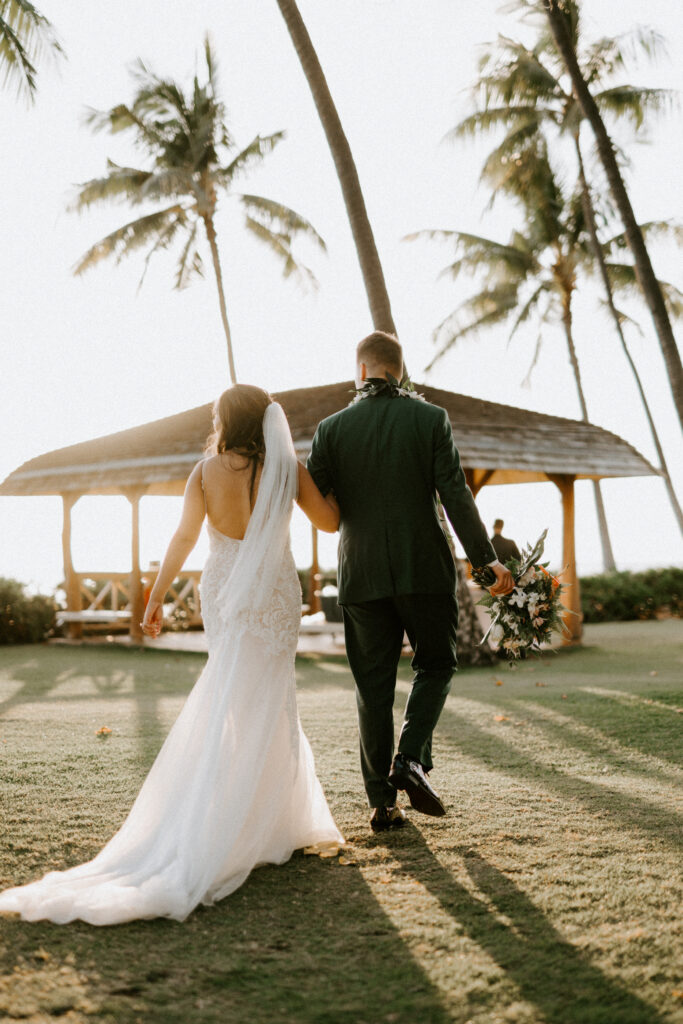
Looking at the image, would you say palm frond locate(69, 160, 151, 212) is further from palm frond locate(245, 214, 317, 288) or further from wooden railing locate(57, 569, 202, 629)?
wooden railing locate(57, 569, 202, 629)

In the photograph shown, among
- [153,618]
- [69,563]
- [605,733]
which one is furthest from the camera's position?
[69,563]

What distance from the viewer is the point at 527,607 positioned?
181 inches

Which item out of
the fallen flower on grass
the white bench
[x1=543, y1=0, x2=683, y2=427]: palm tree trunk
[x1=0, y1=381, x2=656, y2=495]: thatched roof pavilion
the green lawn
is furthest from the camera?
the white bench

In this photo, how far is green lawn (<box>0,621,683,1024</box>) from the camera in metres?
2.60

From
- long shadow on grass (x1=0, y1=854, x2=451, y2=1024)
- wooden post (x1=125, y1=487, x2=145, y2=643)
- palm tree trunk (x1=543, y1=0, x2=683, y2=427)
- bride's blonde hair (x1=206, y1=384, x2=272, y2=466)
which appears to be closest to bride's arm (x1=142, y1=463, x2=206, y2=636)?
bride's blonde hair (x1=206, y1=384, x2=272, y2=466)

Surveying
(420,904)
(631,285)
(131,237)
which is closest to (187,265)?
(131,237)

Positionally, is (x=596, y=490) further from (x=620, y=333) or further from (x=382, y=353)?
(x=382, y=353)

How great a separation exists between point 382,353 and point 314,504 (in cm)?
85

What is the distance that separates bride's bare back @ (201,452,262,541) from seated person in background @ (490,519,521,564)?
1.49 m

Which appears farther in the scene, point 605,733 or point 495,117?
point 495,117

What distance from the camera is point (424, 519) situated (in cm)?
438

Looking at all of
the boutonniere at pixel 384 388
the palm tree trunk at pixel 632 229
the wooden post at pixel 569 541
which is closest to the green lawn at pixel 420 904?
the boutonniere at pixel 384 388

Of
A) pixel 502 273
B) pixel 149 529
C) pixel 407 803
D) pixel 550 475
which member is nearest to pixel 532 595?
pixel 407 803

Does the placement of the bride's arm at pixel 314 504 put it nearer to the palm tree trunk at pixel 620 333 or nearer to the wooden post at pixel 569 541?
the wooden post at pixel 569 541
